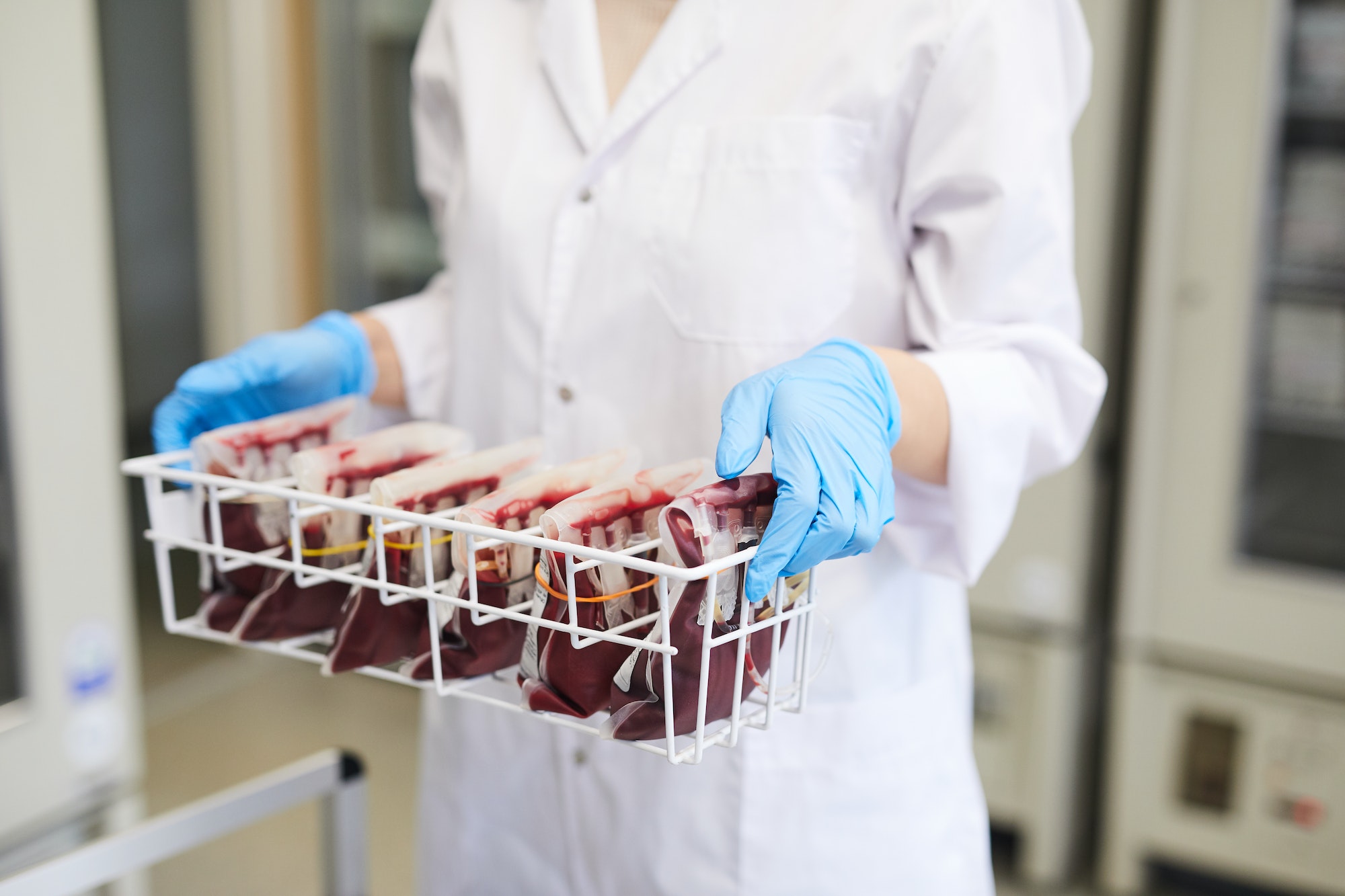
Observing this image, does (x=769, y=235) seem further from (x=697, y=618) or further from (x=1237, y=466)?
(x=1237, y=466)

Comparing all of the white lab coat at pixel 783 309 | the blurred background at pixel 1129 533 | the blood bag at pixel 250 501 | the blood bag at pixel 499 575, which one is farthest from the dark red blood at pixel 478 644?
the blurred background at pixel 1129 533

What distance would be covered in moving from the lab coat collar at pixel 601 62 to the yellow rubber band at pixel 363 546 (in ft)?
1.24

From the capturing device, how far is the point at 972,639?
219 cm

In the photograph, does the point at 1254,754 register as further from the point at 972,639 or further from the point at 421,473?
the point at 421,473

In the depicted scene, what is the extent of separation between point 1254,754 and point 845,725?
140cm

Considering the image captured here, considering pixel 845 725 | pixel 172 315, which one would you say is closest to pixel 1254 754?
pixel 845 725

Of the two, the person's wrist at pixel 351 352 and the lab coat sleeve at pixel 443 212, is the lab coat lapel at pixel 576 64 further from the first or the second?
the person's wrist at pixel 351 352

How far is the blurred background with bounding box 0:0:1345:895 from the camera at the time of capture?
53.6 inches

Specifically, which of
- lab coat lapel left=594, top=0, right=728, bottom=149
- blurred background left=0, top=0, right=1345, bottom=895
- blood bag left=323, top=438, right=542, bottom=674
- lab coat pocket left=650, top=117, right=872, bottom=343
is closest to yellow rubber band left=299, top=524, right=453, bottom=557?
blood bag left=323, top=438, right=542, bottom=674

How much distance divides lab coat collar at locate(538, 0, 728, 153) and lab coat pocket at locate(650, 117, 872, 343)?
2.8 inches

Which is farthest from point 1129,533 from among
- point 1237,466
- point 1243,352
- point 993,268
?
point 993,268

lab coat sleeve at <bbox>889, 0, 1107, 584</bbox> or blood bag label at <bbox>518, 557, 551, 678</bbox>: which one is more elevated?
lab coat sleeve at <bbox>889, 0, 1107, 584</bbox>

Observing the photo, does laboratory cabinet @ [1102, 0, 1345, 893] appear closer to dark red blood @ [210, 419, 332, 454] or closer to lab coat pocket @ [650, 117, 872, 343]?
Answer: lab coat pocket @ [650, 117, 872, 343]

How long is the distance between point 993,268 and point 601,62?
1.24 ft
